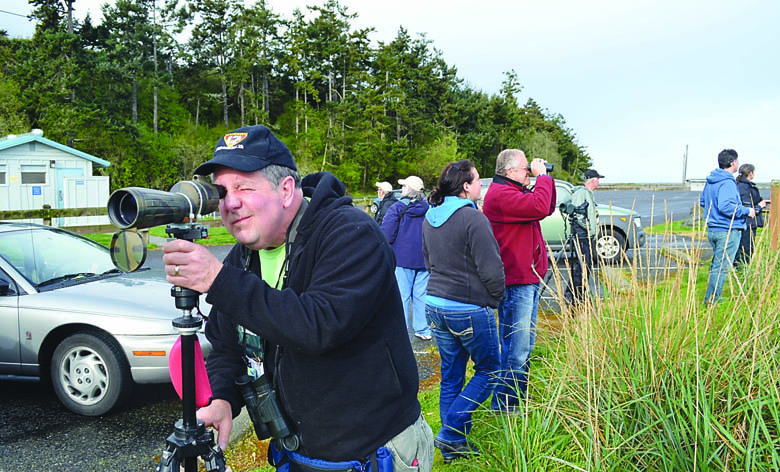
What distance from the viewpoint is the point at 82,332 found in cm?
463

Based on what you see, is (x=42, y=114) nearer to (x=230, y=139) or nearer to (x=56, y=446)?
(x=56, y=446)

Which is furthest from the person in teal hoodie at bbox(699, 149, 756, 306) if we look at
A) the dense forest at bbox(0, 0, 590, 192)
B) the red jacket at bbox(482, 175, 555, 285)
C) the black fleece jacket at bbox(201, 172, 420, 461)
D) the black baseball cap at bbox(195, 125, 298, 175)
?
the dense forest at bbox(0, 0, 590, 192)

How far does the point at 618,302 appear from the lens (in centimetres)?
336

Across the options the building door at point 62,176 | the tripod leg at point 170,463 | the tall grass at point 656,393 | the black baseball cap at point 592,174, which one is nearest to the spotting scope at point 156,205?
the tripod leg at point 170,463

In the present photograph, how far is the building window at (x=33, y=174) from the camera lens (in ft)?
71.7

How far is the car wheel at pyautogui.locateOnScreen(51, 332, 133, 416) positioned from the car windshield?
0.76 metres

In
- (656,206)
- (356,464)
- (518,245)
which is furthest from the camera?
(656,206)

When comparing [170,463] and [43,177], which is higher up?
[43,177]

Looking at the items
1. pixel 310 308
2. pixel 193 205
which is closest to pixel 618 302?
pixel 310 308

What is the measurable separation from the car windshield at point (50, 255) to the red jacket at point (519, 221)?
3.81 meters

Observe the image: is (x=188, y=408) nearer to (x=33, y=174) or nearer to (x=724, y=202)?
(x=724, y=202)

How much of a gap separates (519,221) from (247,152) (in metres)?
3.03

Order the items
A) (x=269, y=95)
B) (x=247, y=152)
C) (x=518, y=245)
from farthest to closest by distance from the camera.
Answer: (x=269, y=95) → (x=518, y=245) → (x=247, y=152)

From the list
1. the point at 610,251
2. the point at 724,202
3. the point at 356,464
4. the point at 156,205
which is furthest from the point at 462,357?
the point at 724,202
